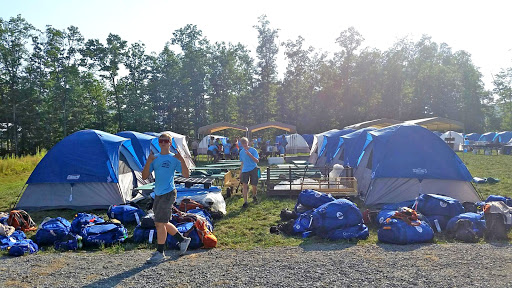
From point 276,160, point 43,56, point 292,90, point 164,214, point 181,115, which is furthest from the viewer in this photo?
point 292,90

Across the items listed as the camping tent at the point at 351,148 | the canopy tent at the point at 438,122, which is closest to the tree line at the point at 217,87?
the canopy tent at the point at 438,122

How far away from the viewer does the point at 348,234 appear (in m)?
6.39

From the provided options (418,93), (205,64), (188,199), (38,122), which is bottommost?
(188,199)

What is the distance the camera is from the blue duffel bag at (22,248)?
5.88 m

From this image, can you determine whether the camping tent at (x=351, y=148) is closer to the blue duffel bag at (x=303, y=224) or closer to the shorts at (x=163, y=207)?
the blue duffel bag at (x=303, y=224)

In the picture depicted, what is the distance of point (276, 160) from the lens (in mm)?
20578

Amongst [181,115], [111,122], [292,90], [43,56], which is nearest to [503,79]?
[292,90]

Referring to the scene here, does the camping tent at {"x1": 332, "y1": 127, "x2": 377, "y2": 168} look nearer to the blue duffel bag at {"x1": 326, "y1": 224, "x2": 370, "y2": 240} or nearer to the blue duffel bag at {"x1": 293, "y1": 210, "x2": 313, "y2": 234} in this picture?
the blue duffel bag at {"x1": 293, "y1": 210, "x2": 313, "y2": 234}

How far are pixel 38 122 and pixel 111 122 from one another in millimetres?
7914

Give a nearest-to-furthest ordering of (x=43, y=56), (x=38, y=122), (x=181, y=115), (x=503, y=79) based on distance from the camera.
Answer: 1. (x=38, y=122)
2. (x=43, y=56)
3. (x=181, y=115)
4. (x=503, y=79)

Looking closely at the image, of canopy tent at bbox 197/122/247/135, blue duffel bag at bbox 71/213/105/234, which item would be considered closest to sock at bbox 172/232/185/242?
blue duffel bag at bbox 71/213/105/234

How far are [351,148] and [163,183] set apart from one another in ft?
30.9

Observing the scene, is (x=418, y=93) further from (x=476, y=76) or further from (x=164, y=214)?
(x=164, y=214)

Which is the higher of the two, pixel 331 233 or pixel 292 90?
pixel 292 90
